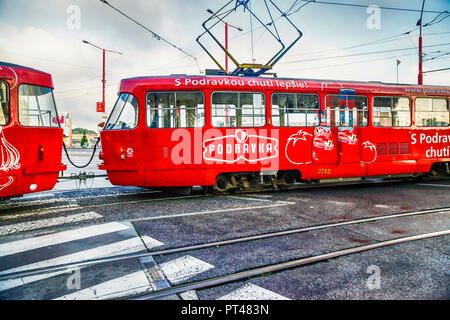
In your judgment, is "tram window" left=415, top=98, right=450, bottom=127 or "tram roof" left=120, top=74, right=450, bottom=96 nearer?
"tram roof" left=120, top=74, right=450, bottom=96

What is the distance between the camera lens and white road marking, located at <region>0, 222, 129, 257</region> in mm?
3889

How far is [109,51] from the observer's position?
890 inches

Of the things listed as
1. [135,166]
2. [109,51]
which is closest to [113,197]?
[135,166]

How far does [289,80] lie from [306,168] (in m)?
2.42

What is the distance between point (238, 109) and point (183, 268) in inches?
191

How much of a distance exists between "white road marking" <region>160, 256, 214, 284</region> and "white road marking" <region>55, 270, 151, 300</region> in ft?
0.87

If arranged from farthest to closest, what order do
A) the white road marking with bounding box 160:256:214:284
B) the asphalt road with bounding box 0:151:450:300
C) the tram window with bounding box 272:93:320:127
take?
the tram window with bounding box 272:93:320:127 → the white road marking with bounding box 160:256:214:284 → the asphalt road with bounding box 0:151:450:300

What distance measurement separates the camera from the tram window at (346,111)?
7.99 metres

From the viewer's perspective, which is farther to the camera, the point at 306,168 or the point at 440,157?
the point at 440,157

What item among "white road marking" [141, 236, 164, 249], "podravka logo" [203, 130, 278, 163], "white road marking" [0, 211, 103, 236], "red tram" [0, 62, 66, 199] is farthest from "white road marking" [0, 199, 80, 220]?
"podravka logo" [203, 130, 278, 163]

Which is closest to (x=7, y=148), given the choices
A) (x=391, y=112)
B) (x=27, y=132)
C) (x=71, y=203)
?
(x=27, y=132)

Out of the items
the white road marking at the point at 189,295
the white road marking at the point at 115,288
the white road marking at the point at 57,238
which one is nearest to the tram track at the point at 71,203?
the white road marking at the point at 57,238

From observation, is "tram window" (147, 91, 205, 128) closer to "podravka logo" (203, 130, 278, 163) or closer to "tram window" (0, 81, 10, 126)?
"podravka logo" (203, 130, 278, 163)

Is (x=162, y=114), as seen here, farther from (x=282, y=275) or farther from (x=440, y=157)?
(x=440, y=157)
